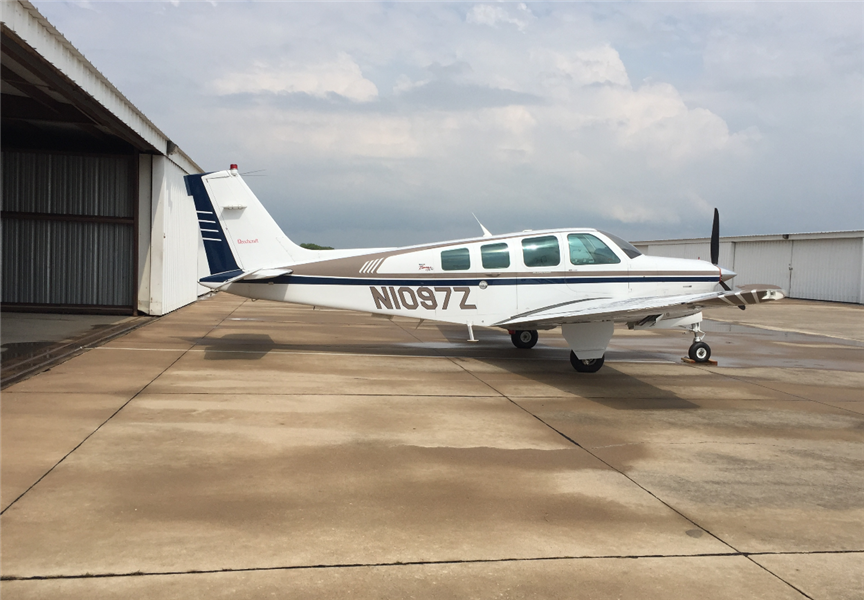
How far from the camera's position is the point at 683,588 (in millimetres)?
3742

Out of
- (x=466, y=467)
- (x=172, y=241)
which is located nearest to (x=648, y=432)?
(x=466, y=467)

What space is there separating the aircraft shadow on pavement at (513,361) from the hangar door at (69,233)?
212 inches

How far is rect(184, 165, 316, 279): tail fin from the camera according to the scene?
1153cm

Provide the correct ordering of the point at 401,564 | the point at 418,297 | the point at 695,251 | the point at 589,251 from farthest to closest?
the point at 695,251, the point at 589,251, the point at 418,297, the point at 401,564

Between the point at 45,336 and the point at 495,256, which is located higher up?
the point at 495,256

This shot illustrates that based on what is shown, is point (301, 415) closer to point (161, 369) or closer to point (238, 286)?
point (161, 369)

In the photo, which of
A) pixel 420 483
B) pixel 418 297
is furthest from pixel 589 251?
pixel 420 483

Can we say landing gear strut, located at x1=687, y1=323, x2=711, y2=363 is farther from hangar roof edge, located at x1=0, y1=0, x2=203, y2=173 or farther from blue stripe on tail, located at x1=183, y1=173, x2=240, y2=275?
hangar roof edge, located at x1=0, y1=0, x2=203, y2=173

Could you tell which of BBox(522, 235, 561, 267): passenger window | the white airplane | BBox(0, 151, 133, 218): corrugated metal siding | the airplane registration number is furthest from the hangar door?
BBox(522, 235, 561, 267): passenger window

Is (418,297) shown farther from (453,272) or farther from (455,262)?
(455,262)

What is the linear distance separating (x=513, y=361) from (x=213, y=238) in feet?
18.7

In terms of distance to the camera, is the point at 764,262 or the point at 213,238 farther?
the point at 764,262

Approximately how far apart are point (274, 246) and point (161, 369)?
9.56ft

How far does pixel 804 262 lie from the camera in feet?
127
